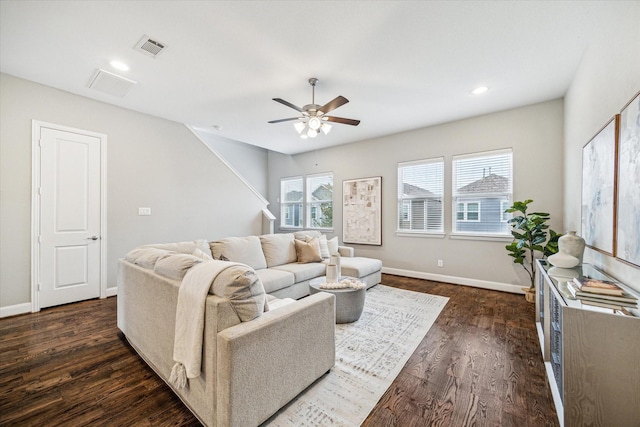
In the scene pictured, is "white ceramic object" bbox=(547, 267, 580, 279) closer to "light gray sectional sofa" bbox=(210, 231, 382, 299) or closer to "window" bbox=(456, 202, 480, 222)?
"light gray sectional sofa" bbox=(210, 231, 382, 299)

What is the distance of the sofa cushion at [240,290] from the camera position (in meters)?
1.39

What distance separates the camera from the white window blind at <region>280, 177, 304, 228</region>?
6.69m

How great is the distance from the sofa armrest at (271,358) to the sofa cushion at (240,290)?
0.06 metres

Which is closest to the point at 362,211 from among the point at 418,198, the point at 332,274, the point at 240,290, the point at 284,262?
the point at 418,198

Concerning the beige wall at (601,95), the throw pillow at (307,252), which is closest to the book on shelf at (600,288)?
the beige wall at (601,95)

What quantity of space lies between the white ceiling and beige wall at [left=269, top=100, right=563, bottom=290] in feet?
1.16

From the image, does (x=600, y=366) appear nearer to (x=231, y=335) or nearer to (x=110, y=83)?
(x=231, y=335)

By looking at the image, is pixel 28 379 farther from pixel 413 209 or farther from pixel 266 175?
pixel 266 175

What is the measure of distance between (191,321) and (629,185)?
102 inches

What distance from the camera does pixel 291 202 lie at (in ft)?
22.5

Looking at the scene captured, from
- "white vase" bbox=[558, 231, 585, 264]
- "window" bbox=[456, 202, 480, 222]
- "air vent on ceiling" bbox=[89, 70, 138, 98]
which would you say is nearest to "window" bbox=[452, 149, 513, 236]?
"window" bbox=[456, 202, 480, 222]

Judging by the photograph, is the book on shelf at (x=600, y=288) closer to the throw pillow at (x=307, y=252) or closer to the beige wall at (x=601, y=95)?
the beige wall at (x=601, y=95)

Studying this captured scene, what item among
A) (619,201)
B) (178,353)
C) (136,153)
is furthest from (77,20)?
(619,201)

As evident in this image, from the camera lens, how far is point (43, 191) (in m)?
3.24
